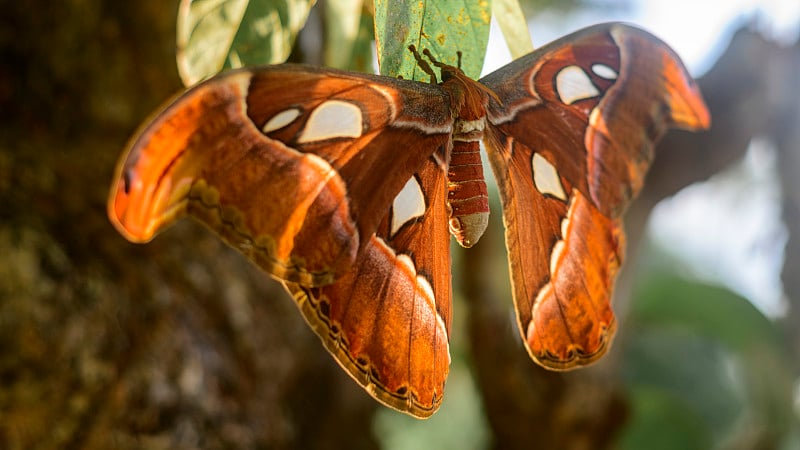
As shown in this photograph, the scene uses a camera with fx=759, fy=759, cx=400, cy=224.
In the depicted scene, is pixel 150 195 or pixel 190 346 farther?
pixel 190 346

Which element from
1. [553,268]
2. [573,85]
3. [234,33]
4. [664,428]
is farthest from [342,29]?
[664,428]

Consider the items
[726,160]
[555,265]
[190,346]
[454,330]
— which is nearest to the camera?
[555,265]

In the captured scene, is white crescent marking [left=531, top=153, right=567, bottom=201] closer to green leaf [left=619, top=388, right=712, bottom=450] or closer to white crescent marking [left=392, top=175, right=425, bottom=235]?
white crescent marking [left=392, top=175, right=425, bottom=235]

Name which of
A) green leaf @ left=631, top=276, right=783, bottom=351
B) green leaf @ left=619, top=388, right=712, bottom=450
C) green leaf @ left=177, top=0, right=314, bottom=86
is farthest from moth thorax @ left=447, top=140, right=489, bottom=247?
green leaf @ left=619, top=388, right=712, bottom=450

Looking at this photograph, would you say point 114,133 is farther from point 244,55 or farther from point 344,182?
point 344,182

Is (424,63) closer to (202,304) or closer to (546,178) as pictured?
(546,178)

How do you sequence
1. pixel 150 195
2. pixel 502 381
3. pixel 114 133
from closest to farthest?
pixel 150 195 → pixel 114 133 → pixel 502 381

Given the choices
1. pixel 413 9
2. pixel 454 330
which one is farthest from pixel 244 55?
pixel 454 330

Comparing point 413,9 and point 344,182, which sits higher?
point 413,9
